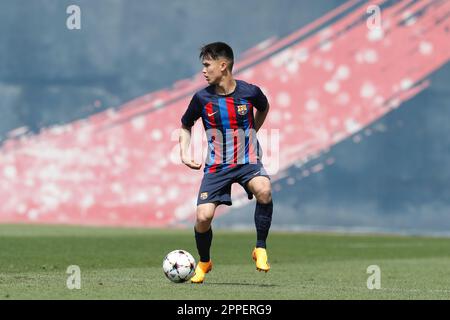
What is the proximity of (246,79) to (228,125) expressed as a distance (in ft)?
36.2

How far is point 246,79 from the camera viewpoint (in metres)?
18.1

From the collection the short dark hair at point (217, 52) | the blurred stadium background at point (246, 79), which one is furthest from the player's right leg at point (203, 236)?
the blurred stadium background at point (246, 79)

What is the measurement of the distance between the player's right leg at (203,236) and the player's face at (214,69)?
0.88 metres

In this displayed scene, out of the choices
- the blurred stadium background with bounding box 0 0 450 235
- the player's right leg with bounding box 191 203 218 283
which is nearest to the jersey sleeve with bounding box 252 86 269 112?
the player's right leg with bounding box 191 203 218 283

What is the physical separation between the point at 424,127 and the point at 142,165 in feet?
16.6

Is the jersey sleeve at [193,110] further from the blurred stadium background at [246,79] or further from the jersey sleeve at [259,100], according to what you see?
the blurred stadium background at [246,79]

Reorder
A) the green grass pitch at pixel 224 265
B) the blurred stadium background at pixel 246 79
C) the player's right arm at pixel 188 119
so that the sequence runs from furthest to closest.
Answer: the blurred stadium background at pixel 246 79 → the player's right arm at pixel 188 119 → the green grass pitch at pixel 224 265

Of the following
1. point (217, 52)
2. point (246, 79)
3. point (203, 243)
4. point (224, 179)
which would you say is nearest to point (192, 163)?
point (224, 179)

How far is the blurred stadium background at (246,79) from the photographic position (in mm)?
18094

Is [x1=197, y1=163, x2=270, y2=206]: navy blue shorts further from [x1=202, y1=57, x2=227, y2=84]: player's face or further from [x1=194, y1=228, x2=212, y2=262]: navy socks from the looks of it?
[x1=202, y1=57, x2=227, y2=84]: player's face

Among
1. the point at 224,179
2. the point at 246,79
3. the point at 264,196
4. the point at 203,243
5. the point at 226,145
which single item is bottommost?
the point at 203,243

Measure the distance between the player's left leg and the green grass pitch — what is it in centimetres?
24

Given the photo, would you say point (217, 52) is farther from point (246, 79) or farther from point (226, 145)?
point (246, 79)

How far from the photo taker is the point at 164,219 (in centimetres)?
1831
